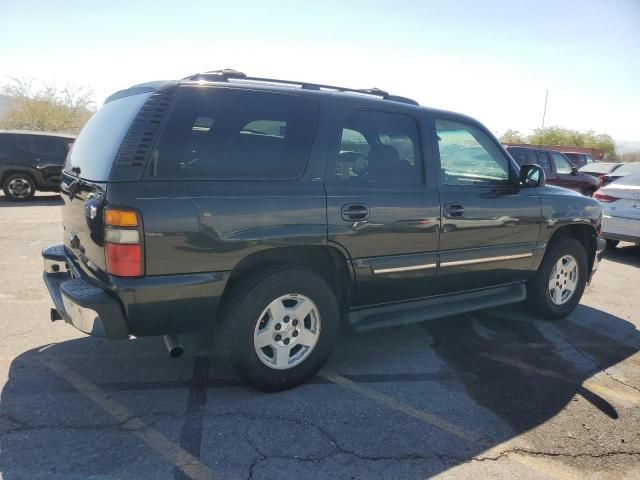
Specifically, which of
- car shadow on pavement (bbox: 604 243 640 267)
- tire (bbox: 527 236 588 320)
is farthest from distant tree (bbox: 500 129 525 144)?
tire (bbox: 527 236 588 320)

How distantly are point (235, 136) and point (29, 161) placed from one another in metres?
11.9

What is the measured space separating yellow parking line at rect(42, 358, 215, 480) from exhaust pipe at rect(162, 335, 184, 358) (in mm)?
414

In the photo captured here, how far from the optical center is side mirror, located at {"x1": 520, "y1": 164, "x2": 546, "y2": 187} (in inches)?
174

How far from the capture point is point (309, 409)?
10.3ft

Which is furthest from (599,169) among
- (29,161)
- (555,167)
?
(29,161)

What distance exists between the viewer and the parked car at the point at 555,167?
12469 millimetres

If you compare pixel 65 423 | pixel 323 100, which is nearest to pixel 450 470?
pixel 65 423

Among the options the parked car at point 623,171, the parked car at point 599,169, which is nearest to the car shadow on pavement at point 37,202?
the parked car at point 623,171

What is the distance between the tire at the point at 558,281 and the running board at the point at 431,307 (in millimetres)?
247

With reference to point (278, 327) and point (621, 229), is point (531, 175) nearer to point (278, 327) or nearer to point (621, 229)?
point (278, 327)

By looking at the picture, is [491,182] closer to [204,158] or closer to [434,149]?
[434,149]

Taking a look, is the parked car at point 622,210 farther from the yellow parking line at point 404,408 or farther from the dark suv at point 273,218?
the yellow parking line at point 404,408

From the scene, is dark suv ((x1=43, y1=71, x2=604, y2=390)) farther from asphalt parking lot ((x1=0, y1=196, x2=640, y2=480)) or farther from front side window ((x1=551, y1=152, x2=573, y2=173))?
front side window ((x1=551, y1=152, x2=573, y2=173))

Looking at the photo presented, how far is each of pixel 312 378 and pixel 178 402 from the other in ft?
3.02
